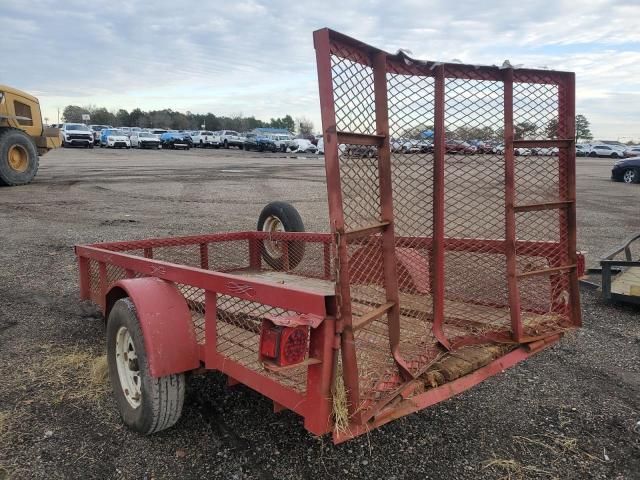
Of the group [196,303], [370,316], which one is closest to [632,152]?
[196,303]

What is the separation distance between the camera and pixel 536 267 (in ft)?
10.9

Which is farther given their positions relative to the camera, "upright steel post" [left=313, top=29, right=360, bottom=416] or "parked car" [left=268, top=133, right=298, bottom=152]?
"parked car" [left=268, top=133, right=298, bottom=152]

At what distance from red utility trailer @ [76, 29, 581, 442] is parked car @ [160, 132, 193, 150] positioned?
4698cm

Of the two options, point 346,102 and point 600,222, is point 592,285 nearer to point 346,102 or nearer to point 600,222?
point 346,102

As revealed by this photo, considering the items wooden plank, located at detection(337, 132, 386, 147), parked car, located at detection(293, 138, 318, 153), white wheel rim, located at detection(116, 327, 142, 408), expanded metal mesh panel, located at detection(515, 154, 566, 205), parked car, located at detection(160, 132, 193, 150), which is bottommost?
white wheel rim, located at detection(116, 327, 142, 408)

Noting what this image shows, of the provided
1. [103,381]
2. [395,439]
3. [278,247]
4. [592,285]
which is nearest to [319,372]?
[395,439]

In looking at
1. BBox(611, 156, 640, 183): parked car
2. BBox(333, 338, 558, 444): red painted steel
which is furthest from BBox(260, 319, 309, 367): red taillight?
BBox(611, 156, 640, 183): parked car

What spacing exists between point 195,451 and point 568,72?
2880 mm

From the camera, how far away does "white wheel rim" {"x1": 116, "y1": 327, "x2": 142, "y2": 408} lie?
317 centimetres

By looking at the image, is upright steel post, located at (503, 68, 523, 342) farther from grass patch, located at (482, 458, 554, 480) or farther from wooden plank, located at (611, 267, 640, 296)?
wooden plank, located at (611, 267, 640, 296)

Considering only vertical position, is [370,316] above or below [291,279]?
above

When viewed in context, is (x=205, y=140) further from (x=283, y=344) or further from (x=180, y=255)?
(x=283, y=344)

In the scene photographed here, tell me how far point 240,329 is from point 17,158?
14243 mm

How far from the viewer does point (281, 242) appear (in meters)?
5.50
